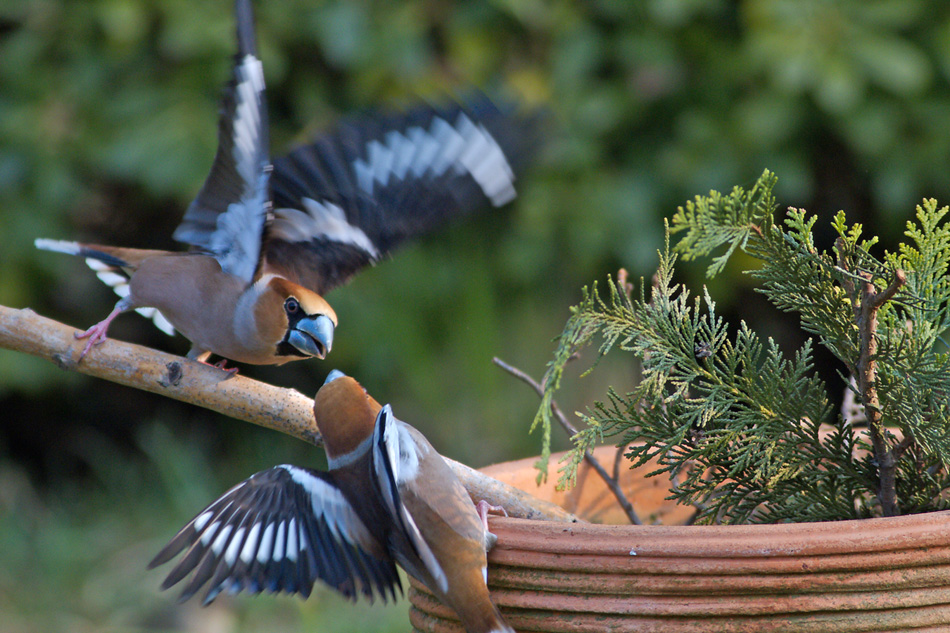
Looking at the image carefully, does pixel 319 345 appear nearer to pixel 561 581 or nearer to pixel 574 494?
pixel 574 494

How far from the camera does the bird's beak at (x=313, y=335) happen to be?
166cm

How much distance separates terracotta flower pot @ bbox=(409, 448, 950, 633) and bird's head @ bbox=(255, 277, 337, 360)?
0.87m

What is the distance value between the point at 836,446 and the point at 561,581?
402 mm

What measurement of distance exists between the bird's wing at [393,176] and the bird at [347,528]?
622 mm

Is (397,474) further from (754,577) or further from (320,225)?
(320,225)

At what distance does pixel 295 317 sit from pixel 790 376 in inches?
37.8

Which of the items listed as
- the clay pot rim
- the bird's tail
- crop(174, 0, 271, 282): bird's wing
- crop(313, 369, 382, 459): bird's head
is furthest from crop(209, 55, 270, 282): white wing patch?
the clay pot rim

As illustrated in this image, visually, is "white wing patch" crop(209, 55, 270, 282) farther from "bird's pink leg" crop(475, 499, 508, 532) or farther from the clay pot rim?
the clay pot rim

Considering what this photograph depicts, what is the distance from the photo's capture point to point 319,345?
168 cm

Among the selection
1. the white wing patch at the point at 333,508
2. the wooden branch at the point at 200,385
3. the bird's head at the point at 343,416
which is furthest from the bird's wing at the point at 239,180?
the white wing patch at the point at 333,508

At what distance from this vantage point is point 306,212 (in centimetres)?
169

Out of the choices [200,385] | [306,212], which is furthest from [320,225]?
[200,385]

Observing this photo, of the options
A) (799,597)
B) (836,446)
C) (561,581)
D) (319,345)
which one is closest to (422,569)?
(561,581)

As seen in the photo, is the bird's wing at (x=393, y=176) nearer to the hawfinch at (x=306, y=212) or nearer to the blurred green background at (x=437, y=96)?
the hawfinch at (x=306, y=212)
